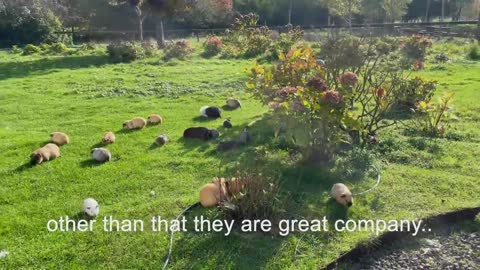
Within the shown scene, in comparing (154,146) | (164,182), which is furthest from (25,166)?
(164,182)

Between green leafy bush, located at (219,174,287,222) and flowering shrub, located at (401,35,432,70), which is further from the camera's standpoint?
flowering shrub, located at (401,35,432,70)

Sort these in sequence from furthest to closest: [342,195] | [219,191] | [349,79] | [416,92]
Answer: [416,92]
[349,79]
[342,195]
[219,191]

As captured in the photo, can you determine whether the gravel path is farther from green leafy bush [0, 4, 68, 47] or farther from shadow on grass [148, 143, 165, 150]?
green leafy bush [0, 4, 68, 47]

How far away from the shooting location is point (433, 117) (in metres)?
6.81

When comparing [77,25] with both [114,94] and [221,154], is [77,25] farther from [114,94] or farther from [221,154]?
[221,154]

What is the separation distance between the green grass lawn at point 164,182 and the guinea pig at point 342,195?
10cm

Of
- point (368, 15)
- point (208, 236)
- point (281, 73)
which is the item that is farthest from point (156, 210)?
point (368, 15)

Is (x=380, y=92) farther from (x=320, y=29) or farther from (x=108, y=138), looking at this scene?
(x=320, y=29)

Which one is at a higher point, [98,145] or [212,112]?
[212,112]

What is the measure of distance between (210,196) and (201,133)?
229 centimetres

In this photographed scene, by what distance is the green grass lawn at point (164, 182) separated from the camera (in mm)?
3684

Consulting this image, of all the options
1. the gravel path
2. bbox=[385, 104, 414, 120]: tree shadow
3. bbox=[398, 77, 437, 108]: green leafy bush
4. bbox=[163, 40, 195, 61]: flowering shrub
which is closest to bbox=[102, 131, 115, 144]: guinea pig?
the gravel path

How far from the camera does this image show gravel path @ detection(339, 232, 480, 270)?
12.3 feet

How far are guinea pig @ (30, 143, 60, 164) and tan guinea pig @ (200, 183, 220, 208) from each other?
2430 mm
